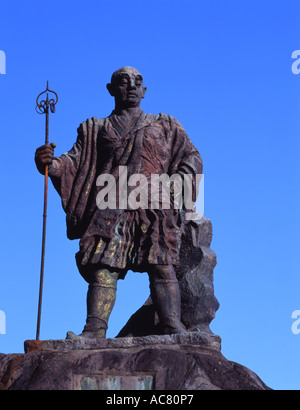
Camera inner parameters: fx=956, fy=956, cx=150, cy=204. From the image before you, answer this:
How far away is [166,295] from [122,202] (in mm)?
1271

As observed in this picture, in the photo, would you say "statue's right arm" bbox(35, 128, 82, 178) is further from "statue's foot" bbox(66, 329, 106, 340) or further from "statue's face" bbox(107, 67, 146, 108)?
"statue's foot" bbox(66, 329, 106, 340)

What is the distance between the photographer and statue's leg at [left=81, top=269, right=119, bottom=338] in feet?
37.3

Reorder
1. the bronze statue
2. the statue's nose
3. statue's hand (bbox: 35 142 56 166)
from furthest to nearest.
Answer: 1. the statue's nose
2. statue's hand (bbox: 35 142 56 166)
3. the bronze statue

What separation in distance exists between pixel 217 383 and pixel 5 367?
2333 mm

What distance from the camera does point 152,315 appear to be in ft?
39.4

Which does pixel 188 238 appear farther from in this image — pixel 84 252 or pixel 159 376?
pixel 159 376

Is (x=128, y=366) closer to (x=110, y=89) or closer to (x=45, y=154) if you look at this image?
(x=45, y=154)

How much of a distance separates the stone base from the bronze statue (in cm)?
84

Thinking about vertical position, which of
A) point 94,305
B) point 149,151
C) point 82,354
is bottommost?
point 82,354

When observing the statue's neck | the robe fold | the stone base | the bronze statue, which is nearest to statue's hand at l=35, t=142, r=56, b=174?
the bronze statue

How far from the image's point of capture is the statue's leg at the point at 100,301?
11.4m

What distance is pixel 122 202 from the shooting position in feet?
38.7

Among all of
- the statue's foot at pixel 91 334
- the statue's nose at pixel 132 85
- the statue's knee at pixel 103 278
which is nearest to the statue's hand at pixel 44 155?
the statue's nose at pixel 132 85
